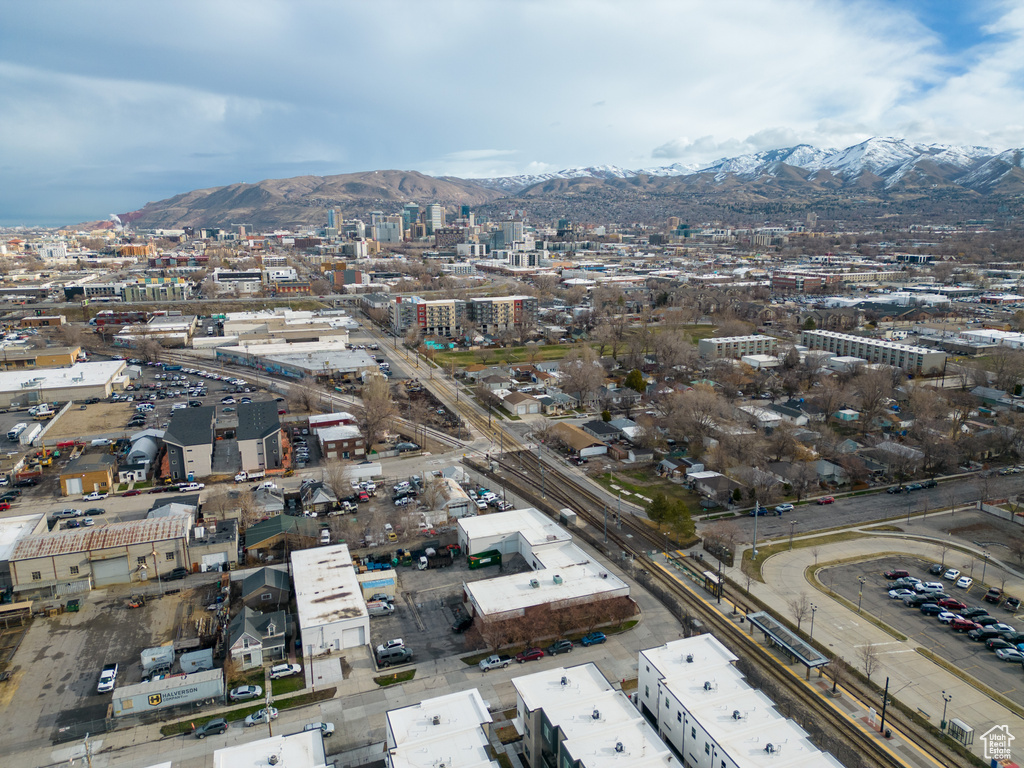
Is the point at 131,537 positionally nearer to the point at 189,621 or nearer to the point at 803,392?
the point at 189,621

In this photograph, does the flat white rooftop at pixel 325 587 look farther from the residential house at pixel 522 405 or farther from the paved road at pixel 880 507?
the residential house at pixel 522 405

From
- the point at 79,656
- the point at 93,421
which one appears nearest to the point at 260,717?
the point at 79,656

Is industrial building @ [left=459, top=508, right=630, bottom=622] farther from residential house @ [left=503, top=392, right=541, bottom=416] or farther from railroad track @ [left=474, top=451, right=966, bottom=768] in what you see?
residential house @ [left=503, top=392, right=541, bottom=416]

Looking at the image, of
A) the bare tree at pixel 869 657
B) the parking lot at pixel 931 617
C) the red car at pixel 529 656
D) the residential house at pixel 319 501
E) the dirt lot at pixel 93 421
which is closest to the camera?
the bare tree at pixel 869 657

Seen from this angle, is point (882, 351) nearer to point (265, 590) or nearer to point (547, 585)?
point (547, 585)

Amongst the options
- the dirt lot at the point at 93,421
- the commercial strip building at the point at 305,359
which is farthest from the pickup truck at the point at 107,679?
the commercial strip building at the point at 305,359
